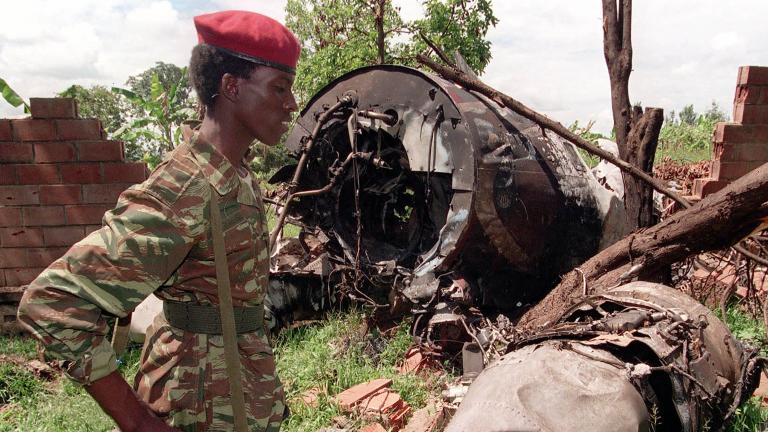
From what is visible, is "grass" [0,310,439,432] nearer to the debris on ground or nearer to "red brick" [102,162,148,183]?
the debris on ground

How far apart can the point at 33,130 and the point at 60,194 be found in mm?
574

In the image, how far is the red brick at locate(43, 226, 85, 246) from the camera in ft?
16.5

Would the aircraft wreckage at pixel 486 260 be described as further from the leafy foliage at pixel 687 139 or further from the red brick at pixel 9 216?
the leafy foliage at pixel 687 139

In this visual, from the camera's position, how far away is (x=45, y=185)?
16.4ft

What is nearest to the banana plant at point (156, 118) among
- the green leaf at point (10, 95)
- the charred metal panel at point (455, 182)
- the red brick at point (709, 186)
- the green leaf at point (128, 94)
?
the green leaf at point (128, 94)

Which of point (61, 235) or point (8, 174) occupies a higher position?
point (8, 174)

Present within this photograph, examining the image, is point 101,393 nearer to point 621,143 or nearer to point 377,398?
point 377,398

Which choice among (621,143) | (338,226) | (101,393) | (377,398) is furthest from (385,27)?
(101,393)

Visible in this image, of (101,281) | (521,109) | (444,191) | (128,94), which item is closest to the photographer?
(101,281)

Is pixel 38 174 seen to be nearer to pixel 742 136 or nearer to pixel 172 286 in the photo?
pixel 172 286

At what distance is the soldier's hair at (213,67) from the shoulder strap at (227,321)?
0.30 m

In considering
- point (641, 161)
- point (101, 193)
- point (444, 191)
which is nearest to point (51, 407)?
point (101, 193)

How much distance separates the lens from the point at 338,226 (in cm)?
560

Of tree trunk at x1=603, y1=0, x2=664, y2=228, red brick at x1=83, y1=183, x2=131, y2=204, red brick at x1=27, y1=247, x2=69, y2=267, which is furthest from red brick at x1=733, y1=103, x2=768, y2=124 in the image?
red brick at x1=27, y1=247, x2=69, y2=267
